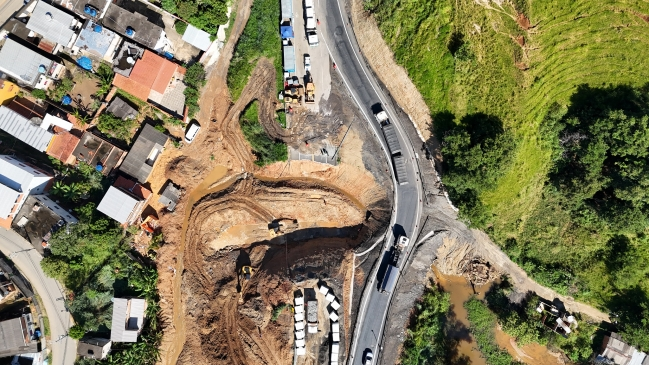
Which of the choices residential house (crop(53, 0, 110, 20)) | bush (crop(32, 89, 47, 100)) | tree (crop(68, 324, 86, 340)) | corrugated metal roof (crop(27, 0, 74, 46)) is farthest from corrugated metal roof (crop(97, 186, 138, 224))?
residential house (crop(53, 0, 110, 20))

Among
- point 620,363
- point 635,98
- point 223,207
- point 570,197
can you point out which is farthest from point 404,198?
point 620,363

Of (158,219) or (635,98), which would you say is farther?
(158,219)

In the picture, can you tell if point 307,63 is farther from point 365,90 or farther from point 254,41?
point 365,90

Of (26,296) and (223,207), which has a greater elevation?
(223,207)

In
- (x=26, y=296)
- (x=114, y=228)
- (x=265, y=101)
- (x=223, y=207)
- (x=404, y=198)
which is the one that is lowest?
(x=26, y=296)

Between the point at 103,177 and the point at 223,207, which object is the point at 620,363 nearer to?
the point at 223,207

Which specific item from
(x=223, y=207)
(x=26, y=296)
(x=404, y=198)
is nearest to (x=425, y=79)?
(x=404, y=198)

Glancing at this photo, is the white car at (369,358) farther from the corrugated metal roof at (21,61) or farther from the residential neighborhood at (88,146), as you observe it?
the corrugated metal roof at (21,61)
